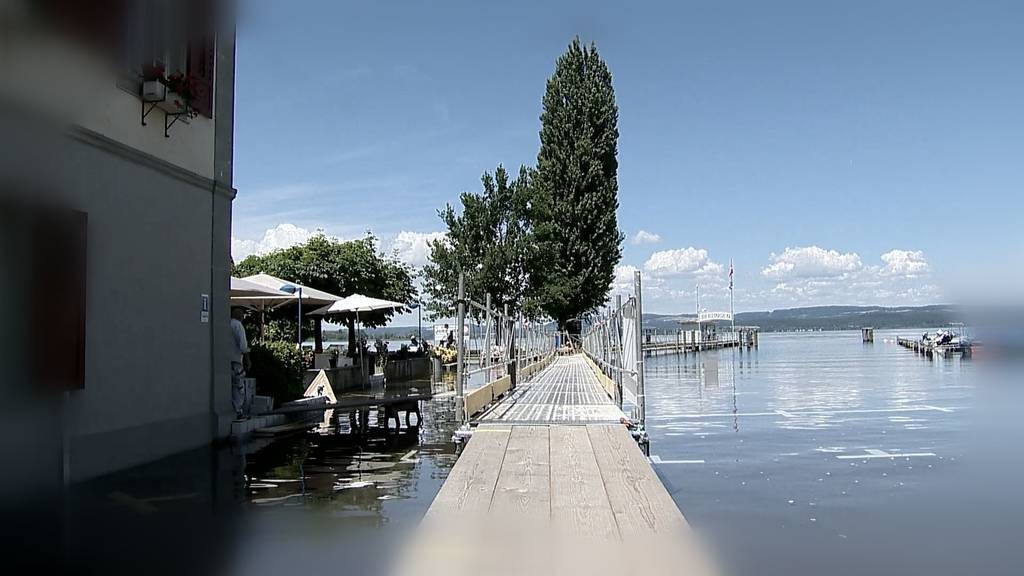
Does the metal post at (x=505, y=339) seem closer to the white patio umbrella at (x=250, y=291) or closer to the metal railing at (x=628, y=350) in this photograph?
the metal railing at (x=628, y=350)

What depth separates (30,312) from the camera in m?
6.61

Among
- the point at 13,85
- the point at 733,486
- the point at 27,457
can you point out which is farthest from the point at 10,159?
the point at 733,486

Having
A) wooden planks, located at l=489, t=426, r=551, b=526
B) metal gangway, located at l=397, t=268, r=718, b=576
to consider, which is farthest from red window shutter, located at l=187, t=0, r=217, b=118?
wooden planks, located at l=489, t=426, r=551, b=526

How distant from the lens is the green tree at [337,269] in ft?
115

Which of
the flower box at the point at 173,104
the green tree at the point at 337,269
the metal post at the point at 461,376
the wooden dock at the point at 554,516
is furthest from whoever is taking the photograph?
the green tree at the point at 337,269

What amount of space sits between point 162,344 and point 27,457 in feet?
8.83

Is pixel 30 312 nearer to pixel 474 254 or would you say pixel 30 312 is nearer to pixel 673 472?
pixel 673 472

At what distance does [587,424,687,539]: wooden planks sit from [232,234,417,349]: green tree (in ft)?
92.4

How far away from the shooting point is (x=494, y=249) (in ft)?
117

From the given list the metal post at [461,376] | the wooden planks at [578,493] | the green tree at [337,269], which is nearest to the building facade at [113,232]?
the metal post at [461,376]

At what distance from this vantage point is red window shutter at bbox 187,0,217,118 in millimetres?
9414

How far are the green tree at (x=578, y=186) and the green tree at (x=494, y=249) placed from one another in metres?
1.03

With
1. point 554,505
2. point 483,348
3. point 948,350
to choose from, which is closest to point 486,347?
point 483,348

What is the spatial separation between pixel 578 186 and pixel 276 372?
28151mm
